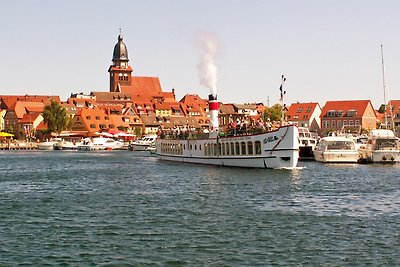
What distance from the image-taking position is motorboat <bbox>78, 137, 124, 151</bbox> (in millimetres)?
174125

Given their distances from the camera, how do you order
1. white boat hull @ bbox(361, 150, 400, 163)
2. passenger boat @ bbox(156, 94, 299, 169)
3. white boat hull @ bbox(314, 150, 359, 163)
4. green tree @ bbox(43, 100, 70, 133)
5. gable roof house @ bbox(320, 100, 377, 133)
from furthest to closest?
gable roof house @ bbox(320, 100, 377, 133) → green tree @ bbox(43, 100, 70, 133) → white boat hull @ bbox(314, 150, 359, 163) → white boat hull @ bbox(361, 150, 400, 163) → passenger boat @ bbox(156, 94, 299, 169)

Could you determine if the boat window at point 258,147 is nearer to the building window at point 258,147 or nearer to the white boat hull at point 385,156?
the building window at point 258,147

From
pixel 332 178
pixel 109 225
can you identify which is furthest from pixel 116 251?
pixel 332 178

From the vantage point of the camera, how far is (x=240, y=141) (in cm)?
7119

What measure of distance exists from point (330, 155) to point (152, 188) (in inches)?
1555

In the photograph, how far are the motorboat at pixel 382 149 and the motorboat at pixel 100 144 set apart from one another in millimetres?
95965

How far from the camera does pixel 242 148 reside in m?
71.6

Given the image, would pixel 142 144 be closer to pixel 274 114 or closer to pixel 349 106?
pixel 274 114

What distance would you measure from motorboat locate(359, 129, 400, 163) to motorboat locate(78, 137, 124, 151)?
315 ft

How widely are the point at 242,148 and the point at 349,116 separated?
12951 cm

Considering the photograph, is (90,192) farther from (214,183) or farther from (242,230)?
(242,230)

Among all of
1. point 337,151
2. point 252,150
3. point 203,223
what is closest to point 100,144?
point 337,151

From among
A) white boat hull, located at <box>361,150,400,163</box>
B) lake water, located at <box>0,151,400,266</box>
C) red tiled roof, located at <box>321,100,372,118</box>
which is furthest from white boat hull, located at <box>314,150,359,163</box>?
red tiled roof, located at <box>321,100,372,118</box>

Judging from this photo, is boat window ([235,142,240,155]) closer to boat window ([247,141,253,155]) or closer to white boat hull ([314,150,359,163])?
boat window ([247,141,253,155])
